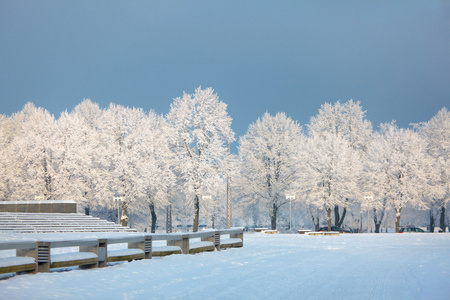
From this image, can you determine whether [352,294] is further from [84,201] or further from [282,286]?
[84,201]

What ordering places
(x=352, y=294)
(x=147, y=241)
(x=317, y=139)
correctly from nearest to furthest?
(x=352, y=294) < (x=147, y=241) < (x=317, y=139)

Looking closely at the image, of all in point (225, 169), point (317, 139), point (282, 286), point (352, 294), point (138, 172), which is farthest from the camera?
point (317, 139)

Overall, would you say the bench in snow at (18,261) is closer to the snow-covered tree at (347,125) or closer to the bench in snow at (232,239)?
the bench in snow at (232,239)

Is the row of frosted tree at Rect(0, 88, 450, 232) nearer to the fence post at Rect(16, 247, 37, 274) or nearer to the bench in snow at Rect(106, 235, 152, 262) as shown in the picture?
the bench in snow at Rect(106, 235, 152, 262)

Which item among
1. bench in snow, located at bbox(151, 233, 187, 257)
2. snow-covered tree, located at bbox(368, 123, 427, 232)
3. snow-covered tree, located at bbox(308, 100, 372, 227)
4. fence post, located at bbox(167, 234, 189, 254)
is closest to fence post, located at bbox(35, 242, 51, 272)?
bench in snow, located at bbox(151, 233, 187, 257)

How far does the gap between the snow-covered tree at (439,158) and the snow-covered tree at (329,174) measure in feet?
27.3

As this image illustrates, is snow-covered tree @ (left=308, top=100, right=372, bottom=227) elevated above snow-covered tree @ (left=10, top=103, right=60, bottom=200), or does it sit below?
above

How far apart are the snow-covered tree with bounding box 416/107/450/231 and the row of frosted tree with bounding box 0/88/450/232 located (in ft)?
0.45

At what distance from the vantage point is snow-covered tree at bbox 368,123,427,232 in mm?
49469

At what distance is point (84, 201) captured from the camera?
156 ft

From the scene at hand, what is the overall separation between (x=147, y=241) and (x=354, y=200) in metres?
45.4

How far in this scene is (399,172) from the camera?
5097 centimetres

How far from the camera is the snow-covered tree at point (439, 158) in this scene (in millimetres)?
49625

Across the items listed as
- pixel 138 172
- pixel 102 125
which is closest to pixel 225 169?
pixel 138 172
